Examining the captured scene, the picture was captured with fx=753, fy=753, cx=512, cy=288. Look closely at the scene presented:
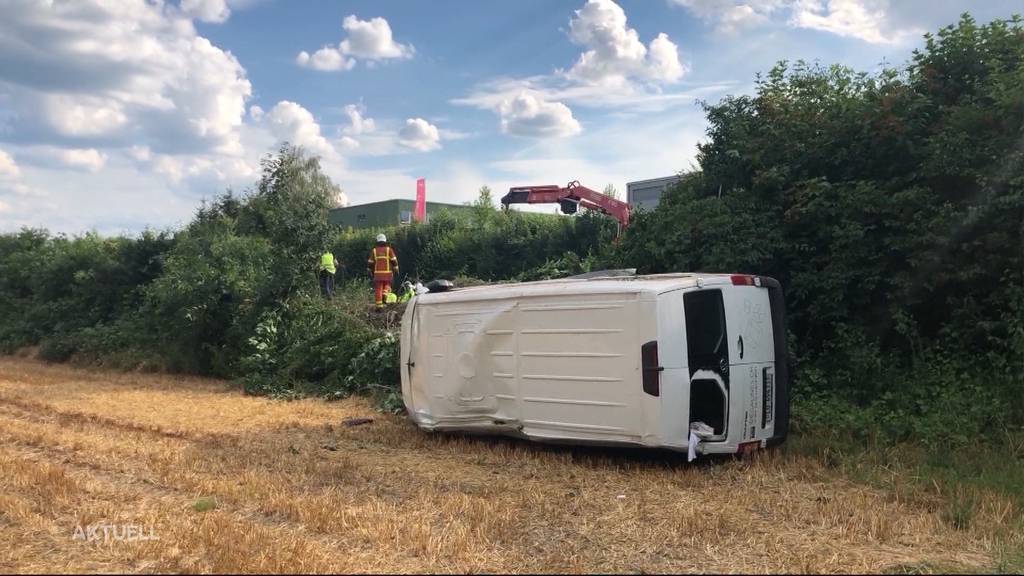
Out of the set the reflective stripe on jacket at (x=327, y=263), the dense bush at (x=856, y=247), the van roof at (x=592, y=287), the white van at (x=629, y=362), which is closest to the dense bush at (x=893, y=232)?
the dense bush at (x=856, y=247)

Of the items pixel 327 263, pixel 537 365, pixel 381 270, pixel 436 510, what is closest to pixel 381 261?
pixel 381 270

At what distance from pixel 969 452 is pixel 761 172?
451cm

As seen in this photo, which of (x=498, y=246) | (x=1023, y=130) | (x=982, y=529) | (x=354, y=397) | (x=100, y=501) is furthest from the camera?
(x=498, y=246)

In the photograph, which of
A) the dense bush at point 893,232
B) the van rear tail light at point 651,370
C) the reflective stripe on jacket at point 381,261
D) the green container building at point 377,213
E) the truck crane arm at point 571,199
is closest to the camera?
the van rear tail light at point 651,370

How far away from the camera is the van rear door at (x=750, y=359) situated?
6930mm

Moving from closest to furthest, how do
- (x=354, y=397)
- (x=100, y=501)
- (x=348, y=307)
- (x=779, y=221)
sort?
(x=100, y=501), (x=779, y=221), (x=354, y=397), (x=348, y=307)

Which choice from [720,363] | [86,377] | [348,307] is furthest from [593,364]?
[86,377]

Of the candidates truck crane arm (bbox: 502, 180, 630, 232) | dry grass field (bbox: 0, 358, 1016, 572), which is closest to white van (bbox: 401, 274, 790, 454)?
dry grass field (bbox: 0, 358, 1016, 572)

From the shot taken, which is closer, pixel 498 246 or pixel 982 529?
pixel 982 529

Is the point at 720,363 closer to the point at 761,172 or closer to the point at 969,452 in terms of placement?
the point at 969,452

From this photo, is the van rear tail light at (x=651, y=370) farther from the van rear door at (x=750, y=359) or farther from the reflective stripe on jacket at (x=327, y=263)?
the reflective stripe on jacket at (x=327, y=263)

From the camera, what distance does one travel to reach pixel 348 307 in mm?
14828

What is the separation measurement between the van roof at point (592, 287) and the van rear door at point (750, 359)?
0.30 metres

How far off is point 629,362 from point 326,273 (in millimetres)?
10261
